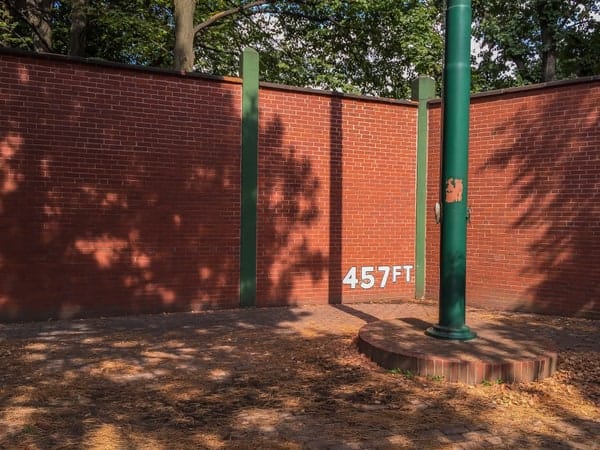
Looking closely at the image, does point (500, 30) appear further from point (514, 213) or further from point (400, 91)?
point (514, 213)

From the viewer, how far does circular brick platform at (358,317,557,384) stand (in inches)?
196

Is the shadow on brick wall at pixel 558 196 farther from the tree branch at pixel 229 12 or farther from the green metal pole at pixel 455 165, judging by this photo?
the tree branch at pixel 229 12

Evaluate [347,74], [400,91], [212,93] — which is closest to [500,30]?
[400,91]

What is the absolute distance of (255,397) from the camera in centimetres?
456

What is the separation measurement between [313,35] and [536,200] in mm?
11385

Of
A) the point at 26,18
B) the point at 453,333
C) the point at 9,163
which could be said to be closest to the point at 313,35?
the point at 26,18

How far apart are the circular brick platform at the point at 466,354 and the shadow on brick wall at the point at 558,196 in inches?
108

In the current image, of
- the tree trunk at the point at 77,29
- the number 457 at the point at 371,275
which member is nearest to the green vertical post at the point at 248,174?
the number 457 at the point at 371,275

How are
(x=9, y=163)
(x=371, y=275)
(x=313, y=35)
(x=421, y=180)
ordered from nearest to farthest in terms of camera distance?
(x=9, y=163) → (x=371, y=275) → (x=421, y=180) → (x=313, y=35)

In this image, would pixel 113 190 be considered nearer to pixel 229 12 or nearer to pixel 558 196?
pixel 558 196

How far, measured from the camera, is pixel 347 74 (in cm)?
1909

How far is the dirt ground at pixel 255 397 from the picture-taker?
3729 millimetres

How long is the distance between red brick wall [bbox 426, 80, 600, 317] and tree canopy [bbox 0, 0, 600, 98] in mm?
8033

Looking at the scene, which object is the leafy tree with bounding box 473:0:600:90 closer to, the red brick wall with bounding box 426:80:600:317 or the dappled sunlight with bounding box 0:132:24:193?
the red brick wall with bounding box 426:80:600:317
